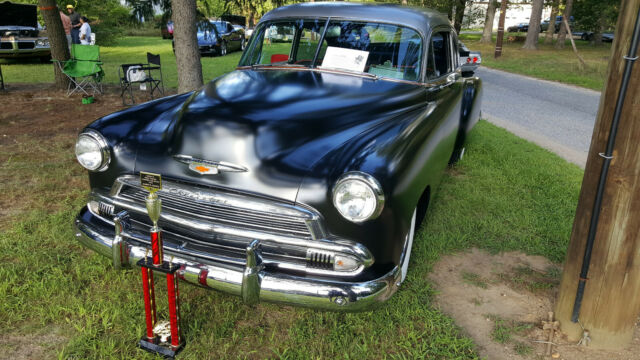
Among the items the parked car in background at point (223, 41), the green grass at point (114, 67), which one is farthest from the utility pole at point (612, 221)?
the parked car in background at point (223, 41)

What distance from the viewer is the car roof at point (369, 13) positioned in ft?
12.0

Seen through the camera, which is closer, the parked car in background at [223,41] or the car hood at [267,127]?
the car hood at [267,127]

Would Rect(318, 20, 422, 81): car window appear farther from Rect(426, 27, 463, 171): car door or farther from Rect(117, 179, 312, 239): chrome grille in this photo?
Rect(117, 179, 312, 239): chrome grille

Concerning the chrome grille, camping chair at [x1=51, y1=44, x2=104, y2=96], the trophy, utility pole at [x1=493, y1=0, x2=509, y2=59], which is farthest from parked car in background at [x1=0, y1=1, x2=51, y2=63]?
utility pole at [x1=493, y1=0, x2=509, y2=59]

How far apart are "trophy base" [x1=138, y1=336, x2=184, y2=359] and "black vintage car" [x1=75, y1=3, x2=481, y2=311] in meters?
0.40

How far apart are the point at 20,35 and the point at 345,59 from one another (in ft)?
43.8

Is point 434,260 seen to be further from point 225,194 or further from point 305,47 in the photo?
point 305,47

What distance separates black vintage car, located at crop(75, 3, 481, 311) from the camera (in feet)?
7.23

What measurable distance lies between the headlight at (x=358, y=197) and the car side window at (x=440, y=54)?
1736mm

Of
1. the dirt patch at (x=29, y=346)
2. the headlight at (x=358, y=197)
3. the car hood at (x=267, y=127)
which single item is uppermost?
the car hood at (x=267, y=127)

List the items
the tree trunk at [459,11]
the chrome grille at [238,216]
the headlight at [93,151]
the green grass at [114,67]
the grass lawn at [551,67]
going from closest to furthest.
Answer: the chrome grille at [238,216], the headlight at [93,151], the green grass at [114,67], the grass lawn at [551,67], the tree trunk at [459,11]

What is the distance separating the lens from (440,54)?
4.00m

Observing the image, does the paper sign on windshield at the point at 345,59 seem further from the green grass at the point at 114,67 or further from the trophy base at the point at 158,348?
the green grass at the point at 114,67

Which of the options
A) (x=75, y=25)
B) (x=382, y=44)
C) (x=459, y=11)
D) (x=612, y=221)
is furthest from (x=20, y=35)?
(x=459, y=11)
